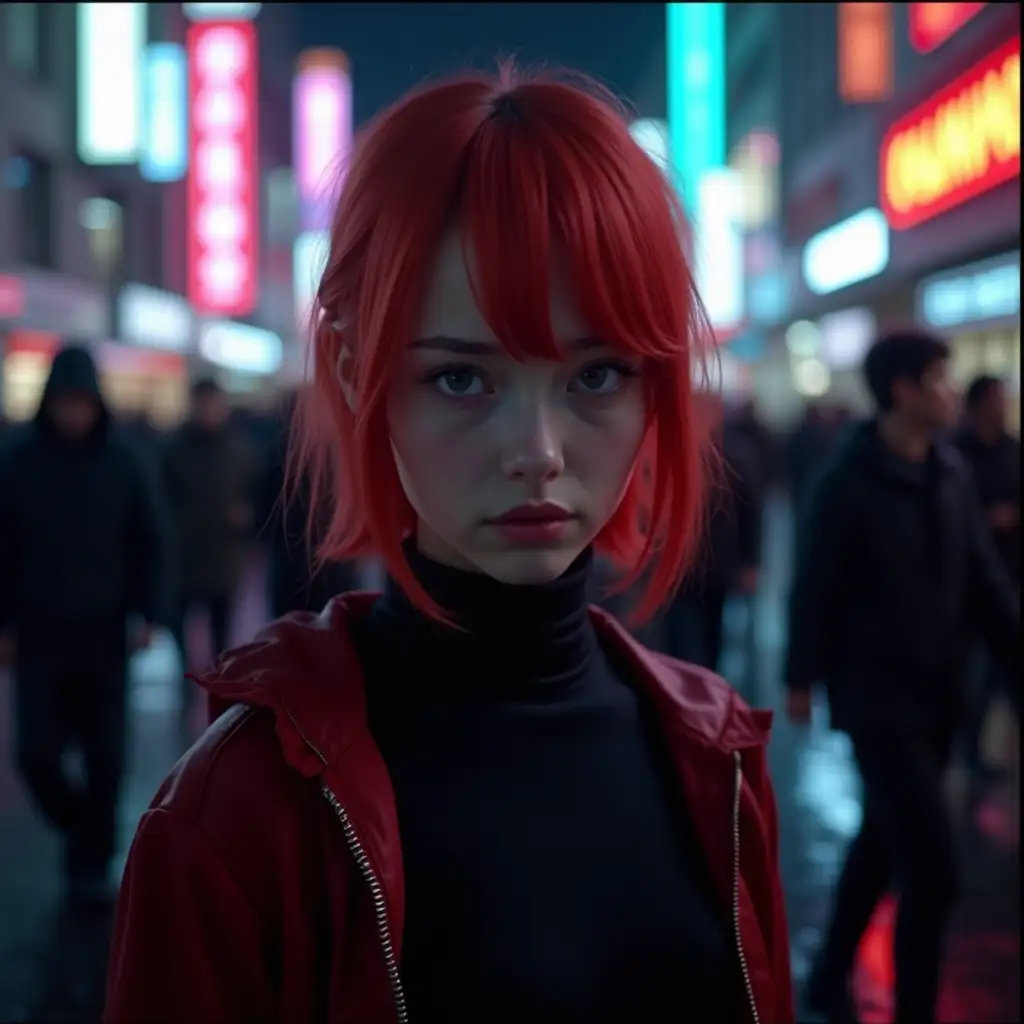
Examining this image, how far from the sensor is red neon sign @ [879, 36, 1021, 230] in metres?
10.7

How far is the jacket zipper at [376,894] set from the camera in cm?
129

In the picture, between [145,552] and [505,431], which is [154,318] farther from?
[505,431]

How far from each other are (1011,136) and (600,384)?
1008 centimetres

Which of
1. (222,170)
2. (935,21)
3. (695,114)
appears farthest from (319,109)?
(935,21)

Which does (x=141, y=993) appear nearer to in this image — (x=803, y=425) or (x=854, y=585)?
(x=854, y=585)

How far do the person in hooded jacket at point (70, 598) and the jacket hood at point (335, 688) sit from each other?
3460 mm

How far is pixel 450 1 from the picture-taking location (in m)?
4.14

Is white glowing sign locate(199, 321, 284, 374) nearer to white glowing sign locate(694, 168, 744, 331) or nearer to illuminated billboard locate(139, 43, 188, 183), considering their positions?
illuminated billboard locate(139, 43, 188, 183)

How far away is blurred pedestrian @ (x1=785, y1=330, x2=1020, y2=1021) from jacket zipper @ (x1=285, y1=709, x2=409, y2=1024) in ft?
7.96

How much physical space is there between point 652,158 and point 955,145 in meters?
12.2

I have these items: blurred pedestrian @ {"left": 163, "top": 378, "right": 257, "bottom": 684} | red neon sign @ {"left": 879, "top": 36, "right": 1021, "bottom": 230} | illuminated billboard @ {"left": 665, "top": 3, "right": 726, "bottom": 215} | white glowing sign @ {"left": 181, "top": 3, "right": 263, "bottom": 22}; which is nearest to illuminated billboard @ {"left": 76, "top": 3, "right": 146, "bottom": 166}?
white glowing sign @ {"left": 181, "top": 3, "right": 263, "bottom": 22}

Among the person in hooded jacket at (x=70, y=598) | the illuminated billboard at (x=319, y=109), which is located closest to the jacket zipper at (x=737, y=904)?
the person in hooded jacket at (x=70, y=598)

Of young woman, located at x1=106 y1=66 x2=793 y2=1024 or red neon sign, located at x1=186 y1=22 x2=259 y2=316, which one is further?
red neon sign, located at x1=186 y1=22 x2=259 y2=316

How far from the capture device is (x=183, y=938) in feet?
4.11
